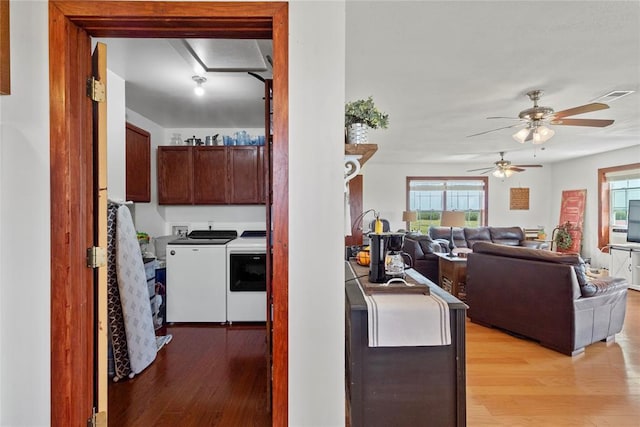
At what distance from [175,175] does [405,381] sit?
354cm

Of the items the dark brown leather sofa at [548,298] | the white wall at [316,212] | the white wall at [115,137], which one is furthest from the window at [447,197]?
the white wall at [316,212]

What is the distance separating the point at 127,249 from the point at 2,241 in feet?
3.69

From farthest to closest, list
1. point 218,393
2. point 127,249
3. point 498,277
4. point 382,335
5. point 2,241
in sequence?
point 498,277, point 127,249, point 218,393, point 382,335, point 2,241

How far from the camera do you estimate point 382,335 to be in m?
1.56

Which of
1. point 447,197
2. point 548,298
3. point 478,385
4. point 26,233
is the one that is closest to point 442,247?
point 548,298

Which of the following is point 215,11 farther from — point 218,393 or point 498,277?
point 498,277

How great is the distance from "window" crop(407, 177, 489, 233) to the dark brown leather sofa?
4.67 metres

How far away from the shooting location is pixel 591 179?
260 inches

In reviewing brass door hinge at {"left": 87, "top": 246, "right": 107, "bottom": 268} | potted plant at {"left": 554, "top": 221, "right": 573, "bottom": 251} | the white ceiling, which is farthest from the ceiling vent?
brass door hinge at {"left": 87, "top": 246, "right": 107, "bottom": 268}

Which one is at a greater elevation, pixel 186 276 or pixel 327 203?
pixel 327 203

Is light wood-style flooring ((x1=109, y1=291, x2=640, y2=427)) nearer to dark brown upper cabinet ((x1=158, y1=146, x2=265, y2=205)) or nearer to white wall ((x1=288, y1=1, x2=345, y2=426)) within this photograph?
white wall ((x1=288, y1=1, x2=345, y2=426))

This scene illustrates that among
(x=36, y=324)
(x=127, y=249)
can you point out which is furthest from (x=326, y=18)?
(x=127, y=249)

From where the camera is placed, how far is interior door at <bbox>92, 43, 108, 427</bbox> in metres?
1.43

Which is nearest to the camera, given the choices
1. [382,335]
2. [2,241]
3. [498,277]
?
[2,241]
